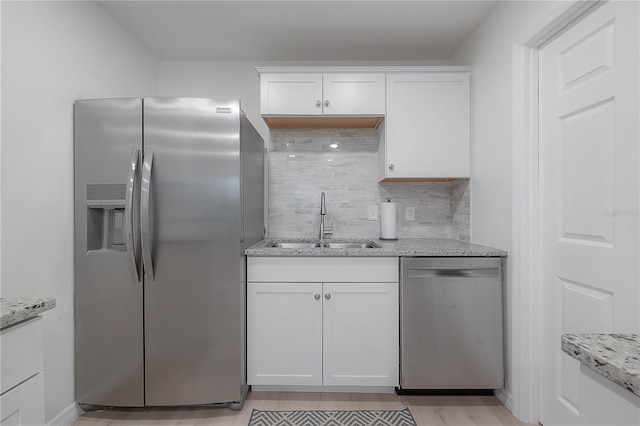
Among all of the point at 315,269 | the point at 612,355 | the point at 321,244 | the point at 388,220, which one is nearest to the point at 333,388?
the point at 315,269

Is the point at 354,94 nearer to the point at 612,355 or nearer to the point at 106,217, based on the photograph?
the point at 106,217

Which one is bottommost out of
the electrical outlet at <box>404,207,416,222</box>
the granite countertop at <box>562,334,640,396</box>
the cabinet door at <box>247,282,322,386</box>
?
the cabinet door at <box>247,282,322,386</box>

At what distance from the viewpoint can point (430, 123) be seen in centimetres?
230

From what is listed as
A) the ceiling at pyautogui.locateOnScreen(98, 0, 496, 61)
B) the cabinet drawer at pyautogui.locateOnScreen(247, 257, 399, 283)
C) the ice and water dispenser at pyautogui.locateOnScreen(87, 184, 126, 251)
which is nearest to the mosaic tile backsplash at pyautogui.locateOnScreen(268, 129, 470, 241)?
the ceiling at pyautogui.locateOnScreen(98, 0, 496, 61)

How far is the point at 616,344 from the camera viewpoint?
700mm

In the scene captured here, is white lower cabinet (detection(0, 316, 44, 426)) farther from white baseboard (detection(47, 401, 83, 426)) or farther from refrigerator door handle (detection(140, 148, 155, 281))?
white baseboard (detection(47, 401, 83, 426))

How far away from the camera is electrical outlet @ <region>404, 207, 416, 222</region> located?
2717 millimetres

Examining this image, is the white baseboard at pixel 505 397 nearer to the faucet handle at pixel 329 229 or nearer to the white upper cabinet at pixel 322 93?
the faucet handle at pixel 329 229

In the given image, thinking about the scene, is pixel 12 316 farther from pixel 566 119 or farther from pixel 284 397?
pixel 566 119

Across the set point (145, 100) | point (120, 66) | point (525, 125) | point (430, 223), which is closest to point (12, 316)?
point (145, 100)

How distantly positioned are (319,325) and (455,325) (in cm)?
80

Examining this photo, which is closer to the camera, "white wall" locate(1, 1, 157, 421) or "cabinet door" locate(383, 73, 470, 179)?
"white wall" locate(1, 1, 157, 421)

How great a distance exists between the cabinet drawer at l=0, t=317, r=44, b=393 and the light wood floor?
1.24m

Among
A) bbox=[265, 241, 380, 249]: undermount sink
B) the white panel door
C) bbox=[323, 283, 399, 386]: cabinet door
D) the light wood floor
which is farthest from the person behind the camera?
bbox=[265, 241, 380, 249]: undermount sink
